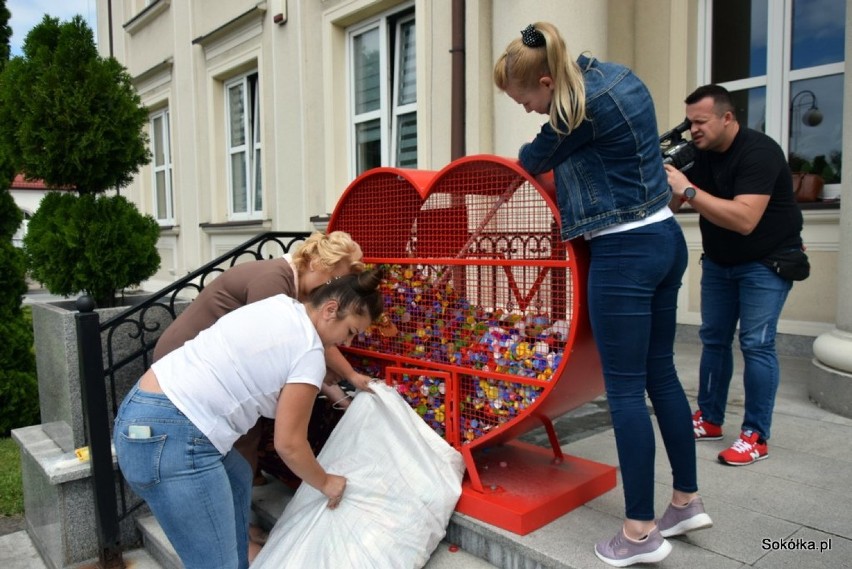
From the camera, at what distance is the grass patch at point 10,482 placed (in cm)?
404

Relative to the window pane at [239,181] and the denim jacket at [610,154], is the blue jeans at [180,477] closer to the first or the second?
the denim jacket at [610,154]

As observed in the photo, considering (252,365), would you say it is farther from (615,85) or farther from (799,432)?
(799,432)

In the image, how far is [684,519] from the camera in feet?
7.20

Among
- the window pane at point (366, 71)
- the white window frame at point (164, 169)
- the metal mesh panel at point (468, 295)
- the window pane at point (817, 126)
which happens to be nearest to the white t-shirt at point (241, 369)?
the metal mesh panel at point (468, 295)

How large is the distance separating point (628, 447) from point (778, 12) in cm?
427

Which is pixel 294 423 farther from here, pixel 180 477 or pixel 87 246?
pixel 87 246

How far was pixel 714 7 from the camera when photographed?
17.4 feet

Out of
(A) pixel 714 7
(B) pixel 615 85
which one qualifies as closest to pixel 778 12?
(A) pixel 714 7

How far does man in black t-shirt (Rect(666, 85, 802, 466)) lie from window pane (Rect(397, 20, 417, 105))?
4274 millimetres

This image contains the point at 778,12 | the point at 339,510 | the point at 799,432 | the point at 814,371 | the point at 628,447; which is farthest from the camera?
the point at 778,12

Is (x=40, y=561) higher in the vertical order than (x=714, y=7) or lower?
lower

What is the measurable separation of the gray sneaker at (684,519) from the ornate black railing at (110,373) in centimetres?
233

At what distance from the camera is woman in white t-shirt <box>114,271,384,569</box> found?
192cm

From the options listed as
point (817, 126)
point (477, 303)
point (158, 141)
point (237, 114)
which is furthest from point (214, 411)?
point (158, 141)
